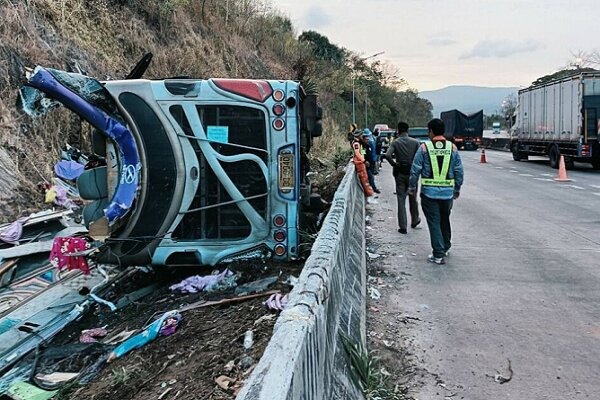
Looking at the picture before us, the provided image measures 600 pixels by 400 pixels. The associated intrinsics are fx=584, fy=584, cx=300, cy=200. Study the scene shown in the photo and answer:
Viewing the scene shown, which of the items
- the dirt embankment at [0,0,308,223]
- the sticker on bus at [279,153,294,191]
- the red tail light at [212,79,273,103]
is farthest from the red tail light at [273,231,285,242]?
the dirt embankment at [0,0,308,223]

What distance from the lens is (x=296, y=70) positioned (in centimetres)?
3234

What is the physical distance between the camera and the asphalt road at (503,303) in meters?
4.30

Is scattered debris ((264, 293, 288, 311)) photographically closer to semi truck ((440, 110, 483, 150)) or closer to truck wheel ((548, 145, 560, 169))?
truck wheel ((548, 145, 560, 169))

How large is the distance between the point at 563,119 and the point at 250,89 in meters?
20.9

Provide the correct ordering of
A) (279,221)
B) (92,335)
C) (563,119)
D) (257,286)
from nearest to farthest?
(92,335) < (257,286) < (279,221) < (563,119)

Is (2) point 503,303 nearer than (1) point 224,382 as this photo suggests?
No

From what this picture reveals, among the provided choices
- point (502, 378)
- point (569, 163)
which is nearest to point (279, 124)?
point (502, 378)

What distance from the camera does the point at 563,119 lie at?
23.7m

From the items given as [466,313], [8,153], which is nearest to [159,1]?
[8,153]

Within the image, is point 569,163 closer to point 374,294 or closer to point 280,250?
point 374,294

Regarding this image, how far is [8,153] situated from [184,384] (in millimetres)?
8015

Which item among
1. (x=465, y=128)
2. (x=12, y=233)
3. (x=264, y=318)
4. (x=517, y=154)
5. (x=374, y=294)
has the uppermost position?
(x=465, y=128)

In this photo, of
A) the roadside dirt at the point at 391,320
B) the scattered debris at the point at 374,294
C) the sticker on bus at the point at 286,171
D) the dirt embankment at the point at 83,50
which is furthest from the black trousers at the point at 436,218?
the dirt embankment at the point at 83,50

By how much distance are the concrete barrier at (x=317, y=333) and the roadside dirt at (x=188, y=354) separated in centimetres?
65
